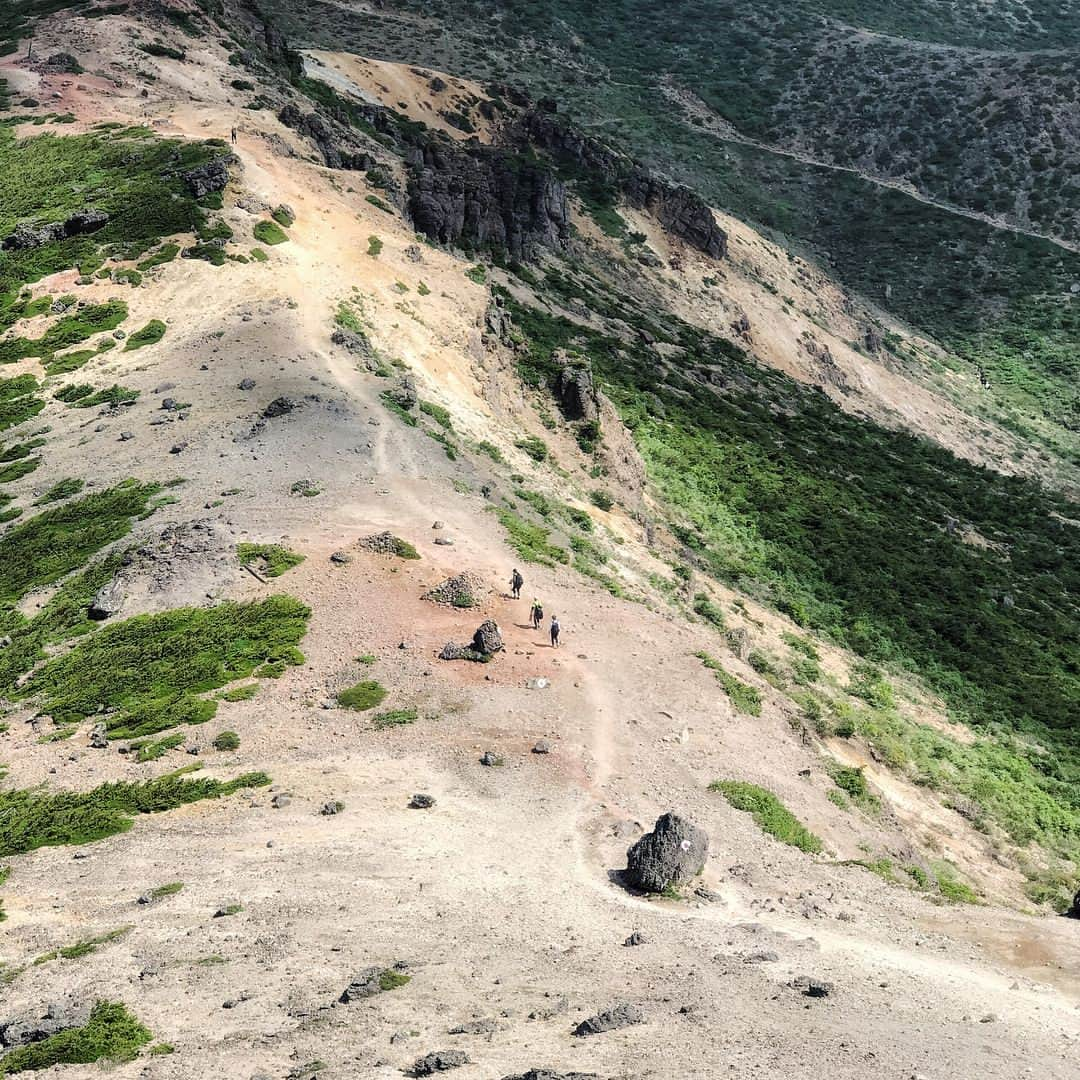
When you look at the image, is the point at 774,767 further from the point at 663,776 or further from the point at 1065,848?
→ the point at 1065,848

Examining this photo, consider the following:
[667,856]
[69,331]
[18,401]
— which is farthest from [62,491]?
[667,856]

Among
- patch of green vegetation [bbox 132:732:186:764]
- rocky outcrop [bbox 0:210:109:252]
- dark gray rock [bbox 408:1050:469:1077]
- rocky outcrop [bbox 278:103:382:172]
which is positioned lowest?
patch of green vegetation [bbox 132:732:186:764]

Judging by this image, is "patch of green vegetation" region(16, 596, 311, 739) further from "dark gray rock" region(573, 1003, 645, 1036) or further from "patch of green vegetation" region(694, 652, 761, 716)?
"dark gray rock" region(573, 1003, 645, 1036)

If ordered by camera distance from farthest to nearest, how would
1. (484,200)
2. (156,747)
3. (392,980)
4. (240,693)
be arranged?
(484,200)
(240,693)
(156,747)
(392,980)

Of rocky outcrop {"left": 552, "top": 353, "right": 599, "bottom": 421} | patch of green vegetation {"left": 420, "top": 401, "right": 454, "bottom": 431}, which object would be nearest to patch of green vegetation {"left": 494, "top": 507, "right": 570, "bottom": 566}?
patch of green vegetation {"left": 420, "top": 401, "right": 454, "bottom": 431}

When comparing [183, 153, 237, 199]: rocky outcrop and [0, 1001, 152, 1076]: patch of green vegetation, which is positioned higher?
[183, 153, 237, 199]: rocky outcrop

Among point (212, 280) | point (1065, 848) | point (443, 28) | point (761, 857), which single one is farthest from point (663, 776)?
point (443, 28)

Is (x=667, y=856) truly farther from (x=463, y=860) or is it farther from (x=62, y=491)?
(x=62, y=491)
